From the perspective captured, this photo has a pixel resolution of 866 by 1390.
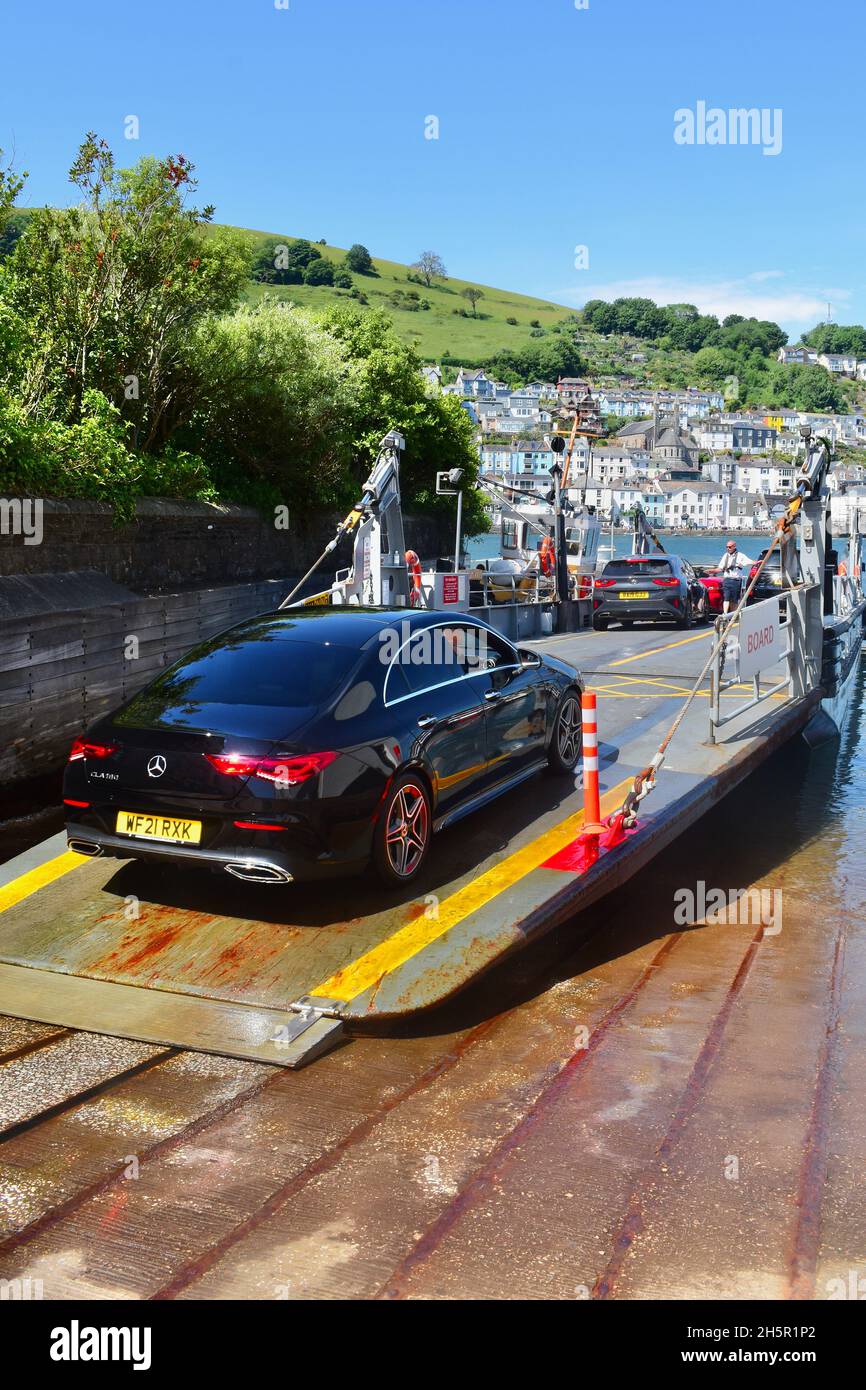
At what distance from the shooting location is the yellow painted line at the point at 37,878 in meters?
6.96

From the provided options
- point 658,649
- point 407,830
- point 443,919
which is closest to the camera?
point 443,919

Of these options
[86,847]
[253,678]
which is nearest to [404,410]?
[253,678]

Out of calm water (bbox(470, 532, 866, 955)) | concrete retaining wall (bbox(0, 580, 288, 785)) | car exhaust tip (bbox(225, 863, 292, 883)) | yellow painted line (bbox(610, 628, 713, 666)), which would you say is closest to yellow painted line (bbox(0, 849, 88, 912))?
car exhaust tip (bbox(225, 863, 292, 883))

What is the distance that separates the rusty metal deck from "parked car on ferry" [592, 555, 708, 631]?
59.1ft

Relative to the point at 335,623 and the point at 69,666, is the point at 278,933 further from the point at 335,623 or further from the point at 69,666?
the point at 69,666

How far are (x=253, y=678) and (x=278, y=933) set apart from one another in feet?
4.99

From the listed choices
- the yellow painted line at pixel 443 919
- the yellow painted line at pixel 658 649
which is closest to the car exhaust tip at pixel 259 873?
the yellow painted line at pixel 443 919

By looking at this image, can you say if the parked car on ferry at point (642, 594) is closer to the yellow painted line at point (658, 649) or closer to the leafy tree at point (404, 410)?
the yellow painted line at point (658, 649)

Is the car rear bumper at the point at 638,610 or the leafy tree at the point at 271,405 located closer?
the leafy tree at the point at 271,405

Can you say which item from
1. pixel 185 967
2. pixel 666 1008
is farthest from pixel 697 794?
pixel 185 967

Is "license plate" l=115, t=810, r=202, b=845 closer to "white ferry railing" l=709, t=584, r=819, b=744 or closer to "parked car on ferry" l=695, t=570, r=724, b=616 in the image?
"white ferry railing" l=709, t=584, r=819, b=744

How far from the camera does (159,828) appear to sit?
6.30 meters

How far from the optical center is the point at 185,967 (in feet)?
19.8

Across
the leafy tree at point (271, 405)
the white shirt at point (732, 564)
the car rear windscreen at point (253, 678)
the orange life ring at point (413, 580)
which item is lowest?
the car rear windscreen at point (253, 678)
